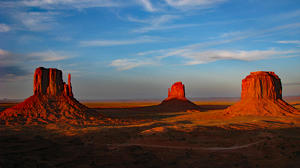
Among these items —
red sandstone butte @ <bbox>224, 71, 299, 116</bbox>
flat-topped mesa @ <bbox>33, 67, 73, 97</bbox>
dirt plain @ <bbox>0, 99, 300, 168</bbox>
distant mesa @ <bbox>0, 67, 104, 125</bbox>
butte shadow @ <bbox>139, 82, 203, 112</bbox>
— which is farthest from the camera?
butte shadow @ <bbox>139, 82, 203, 112</bbox>

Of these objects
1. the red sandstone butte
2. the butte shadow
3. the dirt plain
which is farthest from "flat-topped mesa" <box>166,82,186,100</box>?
the dirt plain

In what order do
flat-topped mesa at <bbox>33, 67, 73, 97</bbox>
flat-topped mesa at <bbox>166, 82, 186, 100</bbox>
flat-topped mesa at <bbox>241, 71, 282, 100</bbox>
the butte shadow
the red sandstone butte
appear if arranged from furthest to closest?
flat-topped mesa at <bbox>166, 82, 186, 100</bbox>, the butte shadow, flat-topped mesa at <bbox>241, 71, 282, 100</bbox>, the red sandstone butte, flat-topped mesa at <bbox>33, 67, 73, 97</bbox>

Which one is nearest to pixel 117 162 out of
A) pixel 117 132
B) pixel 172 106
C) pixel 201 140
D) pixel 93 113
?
pixel 201 140

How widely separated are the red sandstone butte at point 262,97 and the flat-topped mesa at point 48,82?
29.5 m

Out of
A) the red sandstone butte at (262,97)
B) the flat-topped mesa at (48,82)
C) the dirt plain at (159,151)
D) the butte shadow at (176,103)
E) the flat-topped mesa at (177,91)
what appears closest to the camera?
the dirt plain at (159,151)

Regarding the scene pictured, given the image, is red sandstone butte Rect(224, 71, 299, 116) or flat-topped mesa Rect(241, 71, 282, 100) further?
flat-topped mesa Rect(241, 71, 282, 100)

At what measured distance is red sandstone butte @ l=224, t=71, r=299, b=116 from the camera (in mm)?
38031

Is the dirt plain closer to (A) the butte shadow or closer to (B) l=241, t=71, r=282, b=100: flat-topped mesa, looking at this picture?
(B) l=241, t=71, r=282, b=100: flat-topped mesa

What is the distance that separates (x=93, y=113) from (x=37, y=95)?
793 centimetres

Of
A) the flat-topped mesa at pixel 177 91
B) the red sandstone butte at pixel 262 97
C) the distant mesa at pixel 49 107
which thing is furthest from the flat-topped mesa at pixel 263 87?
the flat-topped mesa at pixel 177 91

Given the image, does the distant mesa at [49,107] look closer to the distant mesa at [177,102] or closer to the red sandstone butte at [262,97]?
the red sandstone butte at [262,97]

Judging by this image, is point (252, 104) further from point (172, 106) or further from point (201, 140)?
point (172, 106)

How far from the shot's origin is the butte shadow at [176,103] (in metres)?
70.6

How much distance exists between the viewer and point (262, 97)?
40.5m
